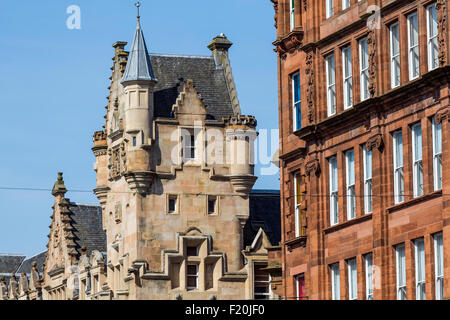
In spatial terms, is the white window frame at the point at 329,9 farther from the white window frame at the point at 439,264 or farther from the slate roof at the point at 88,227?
the slate roof at the point at 88,227

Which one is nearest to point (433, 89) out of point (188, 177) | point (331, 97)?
point (331, 97)

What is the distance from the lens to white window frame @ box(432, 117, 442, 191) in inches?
2413

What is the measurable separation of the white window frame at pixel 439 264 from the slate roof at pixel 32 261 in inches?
3591

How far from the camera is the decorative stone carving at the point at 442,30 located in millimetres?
60969

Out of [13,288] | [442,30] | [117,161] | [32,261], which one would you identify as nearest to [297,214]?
[442,30]

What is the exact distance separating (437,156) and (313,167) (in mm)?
10121

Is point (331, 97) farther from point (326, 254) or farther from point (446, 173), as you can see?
point (446, 173)

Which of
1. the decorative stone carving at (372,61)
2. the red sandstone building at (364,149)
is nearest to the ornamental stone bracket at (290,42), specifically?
→ the red sandstone building at (364,149)

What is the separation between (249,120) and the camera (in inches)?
4405

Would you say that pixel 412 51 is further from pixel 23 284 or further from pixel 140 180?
pixel 23 284

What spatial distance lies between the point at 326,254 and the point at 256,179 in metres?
41.7

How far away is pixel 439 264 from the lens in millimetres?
60844

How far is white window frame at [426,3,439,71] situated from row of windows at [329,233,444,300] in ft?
21.0

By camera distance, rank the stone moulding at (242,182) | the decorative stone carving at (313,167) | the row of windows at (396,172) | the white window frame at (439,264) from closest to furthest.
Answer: the white window frame at (439,264)
the row of windows at (396,172)
the decorative stone carving at (313,167)
the stone moulding at (242,182)
